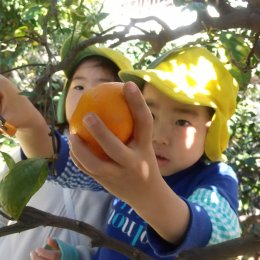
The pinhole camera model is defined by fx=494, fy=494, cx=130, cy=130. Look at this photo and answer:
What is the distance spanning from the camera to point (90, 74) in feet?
4.39

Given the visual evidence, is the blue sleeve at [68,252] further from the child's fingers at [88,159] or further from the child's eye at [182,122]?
the child's fingers at [88,159]

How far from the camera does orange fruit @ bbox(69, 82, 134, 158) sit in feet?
1.90

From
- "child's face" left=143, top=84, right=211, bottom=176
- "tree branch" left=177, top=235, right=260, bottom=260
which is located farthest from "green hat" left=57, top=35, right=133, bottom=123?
"tree branch" left=177, top=235, right=260, bottom=260

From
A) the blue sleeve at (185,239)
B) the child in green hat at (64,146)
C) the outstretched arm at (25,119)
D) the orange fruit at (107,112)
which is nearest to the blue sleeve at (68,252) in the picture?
the child in green hat at (64,146)

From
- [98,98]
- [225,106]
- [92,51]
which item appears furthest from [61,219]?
[92,51]

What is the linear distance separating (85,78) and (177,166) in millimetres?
443

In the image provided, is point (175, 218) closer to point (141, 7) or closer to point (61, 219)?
point (61, 219)

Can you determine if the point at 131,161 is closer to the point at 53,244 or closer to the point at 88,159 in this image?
the point at 88,159

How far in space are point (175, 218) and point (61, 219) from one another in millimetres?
168

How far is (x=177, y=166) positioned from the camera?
102 cm

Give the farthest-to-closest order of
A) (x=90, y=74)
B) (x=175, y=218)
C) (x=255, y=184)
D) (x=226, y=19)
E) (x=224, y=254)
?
(x=255, y=184)
(x=90, y=74)
(x=226, y=19)
(x=175, y=218)
(x=224, y=254)

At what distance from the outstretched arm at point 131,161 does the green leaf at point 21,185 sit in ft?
0.17

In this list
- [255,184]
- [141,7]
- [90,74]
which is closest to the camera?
[90,74]

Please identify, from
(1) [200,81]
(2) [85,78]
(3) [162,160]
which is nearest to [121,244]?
(3) [162,160]
